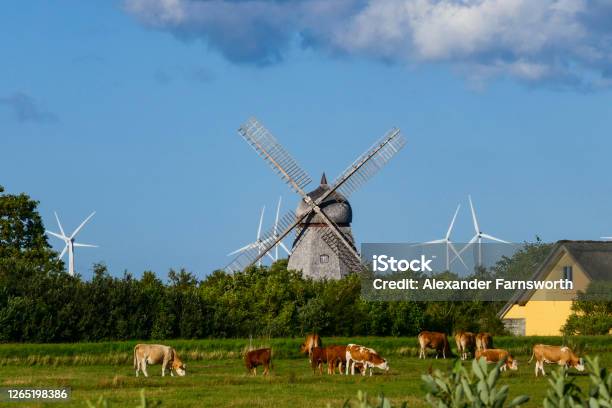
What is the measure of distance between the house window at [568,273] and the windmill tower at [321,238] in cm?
1645

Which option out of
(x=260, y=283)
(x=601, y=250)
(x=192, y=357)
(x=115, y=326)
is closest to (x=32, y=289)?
(x=115, y=326)

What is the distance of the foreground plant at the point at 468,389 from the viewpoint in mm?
7605

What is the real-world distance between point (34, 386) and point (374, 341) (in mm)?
22231

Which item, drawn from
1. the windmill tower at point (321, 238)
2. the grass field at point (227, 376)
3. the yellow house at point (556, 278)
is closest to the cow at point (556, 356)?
the grass field at point (227, 376)

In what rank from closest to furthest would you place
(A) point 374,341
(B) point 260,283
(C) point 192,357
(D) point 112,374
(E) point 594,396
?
(E) point 594,396 < (D) point 112,374 < (C) point 192,357 < (A) point 374,341 < (B) point 260,283

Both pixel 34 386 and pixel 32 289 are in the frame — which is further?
pixel 32 289

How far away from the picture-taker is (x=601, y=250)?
67.2m

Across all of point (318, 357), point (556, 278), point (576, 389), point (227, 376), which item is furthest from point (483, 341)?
point (576, 389)

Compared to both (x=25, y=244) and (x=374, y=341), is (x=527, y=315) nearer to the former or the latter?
(x=374, y=341)

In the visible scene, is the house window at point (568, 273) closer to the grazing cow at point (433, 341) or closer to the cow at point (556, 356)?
the grazing cow at point (433, 341)

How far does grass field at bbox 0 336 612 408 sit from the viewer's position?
92.6 feet

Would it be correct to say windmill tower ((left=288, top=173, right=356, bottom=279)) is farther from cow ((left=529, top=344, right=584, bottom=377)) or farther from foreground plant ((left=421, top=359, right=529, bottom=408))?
foreground plant ((left=421, top=359, right=529, bottom=408))

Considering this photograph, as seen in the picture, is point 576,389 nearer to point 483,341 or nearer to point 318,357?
point 318,357

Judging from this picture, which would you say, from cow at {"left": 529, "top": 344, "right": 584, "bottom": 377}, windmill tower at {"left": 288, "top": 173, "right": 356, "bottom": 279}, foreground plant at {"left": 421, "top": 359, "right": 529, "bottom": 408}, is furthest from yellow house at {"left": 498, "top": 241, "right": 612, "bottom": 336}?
foreground plant at {"left": 421, "top": 359, "right": 529, "bottom": 408}
